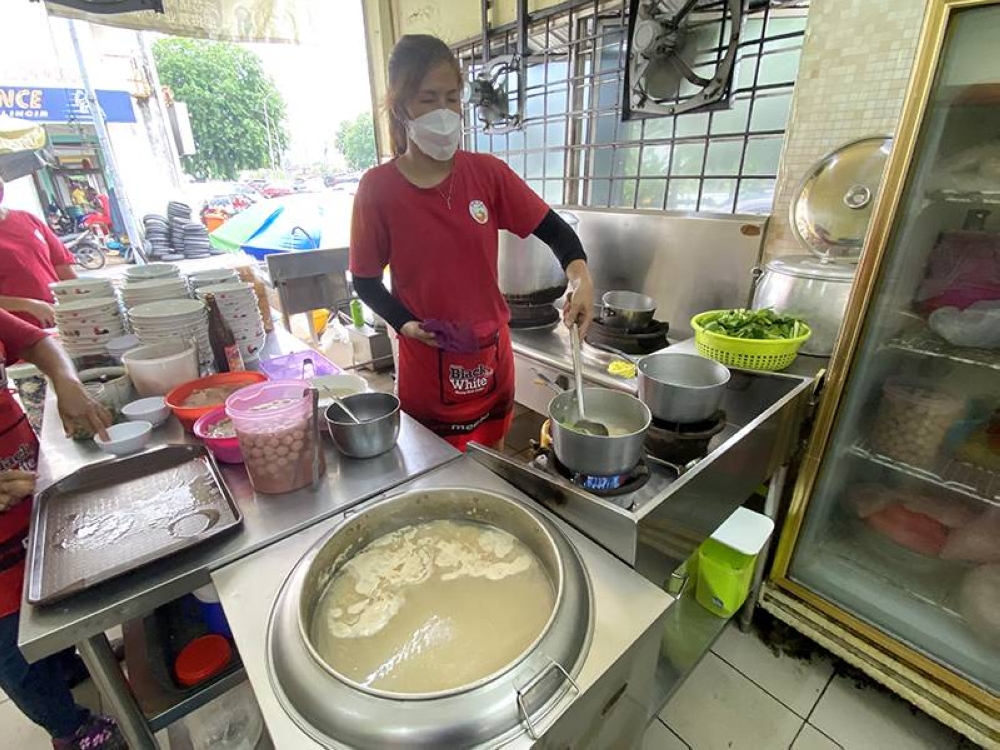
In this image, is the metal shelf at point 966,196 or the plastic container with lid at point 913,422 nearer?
the metal shelf at point 966,196

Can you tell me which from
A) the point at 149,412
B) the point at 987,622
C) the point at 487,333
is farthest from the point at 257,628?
the point at 987,622

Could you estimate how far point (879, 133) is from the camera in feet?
4.83

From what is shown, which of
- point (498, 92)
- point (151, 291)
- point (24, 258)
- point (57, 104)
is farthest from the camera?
point (57, 104)

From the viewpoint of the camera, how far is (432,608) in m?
0.77

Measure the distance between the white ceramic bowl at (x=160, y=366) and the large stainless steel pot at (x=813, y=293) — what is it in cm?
188

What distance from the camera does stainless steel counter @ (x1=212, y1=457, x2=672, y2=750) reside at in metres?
0.57

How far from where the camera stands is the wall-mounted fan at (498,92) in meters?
2.66

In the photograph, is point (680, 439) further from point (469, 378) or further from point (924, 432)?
point (924, 432)

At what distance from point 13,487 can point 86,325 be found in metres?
0.83

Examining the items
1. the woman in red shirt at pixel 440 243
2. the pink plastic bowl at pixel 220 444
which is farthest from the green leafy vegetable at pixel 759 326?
the pink plastic bowl at pixel 220 444

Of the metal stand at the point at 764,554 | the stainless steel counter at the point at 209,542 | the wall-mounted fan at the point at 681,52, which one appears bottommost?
the metal stand at the point at 764,554

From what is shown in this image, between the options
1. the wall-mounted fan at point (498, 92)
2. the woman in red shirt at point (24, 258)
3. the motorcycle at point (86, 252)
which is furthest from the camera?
the motorcycle at point (86, 252)

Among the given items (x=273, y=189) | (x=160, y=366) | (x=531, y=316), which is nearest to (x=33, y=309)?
(x=160, y=366)

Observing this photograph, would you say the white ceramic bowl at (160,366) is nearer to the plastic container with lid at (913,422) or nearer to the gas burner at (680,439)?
the gas burner at (680,439)
